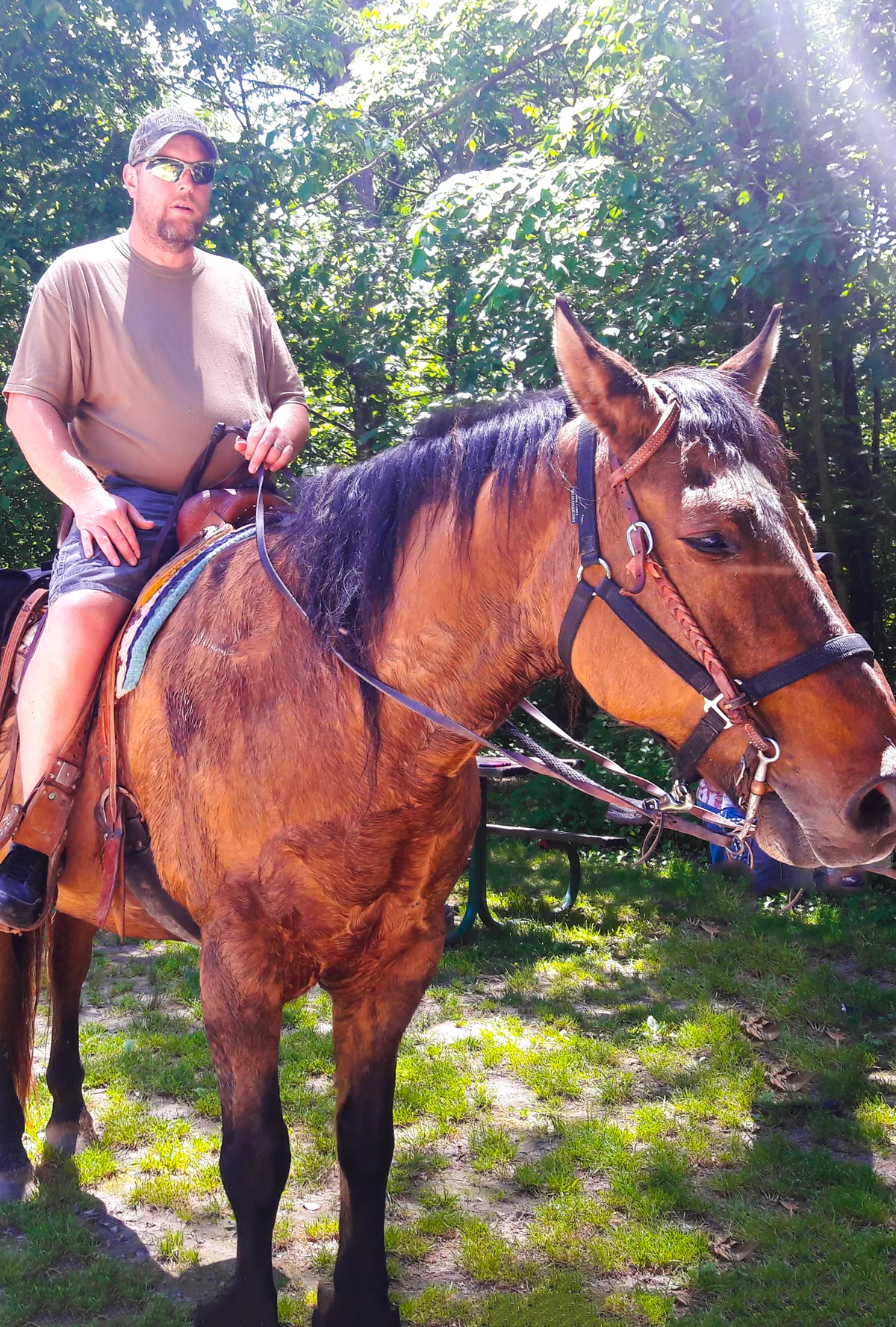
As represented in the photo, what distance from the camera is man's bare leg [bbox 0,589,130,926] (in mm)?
2668

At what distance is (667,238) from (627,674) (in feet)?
19.3

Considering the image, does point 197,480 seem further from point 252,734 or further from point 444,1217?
point 444,1217

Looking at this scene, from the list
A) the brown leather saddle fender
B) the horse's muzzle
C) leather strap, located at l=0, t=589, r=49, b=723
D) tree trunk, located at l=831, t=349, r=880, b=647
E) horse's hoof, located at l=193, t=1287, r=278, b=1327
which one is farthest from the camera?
tree trunk, located at l=831, t=349, r=880, b=647

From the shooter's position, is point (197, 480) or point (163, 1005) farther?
point (163, 1005)

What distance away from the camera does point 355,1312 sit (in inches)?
109

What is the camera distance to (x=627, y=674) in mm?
1855

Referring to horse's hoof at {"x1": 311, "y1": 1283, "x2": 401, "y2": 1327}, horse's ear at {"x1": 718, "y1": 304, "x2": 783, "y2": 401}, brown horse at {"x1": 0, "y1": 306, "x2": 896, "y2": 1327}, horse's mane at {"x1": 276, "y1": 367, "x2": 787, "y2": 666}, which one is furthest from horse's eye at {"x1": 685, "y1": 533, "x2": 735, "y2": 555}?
horse's hoof at {"x1": 311, "y1": 1283, "x2": 401, "y2": 1327}

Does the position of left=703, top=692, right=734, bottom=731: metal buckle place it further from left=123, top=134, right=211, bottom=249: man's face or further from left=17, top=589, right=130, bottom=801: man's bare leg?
left=123, top=134, right=211, bottom=249: man's face

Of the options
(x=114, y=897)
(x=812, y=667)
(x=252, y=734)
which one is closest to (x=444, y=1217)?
(x=114, y=897)

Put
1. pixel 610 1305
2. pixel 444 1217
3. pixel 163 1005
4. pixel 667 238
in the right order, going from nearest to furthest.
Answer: pixel 610 1305 → pixel 444 1217 → pixel 163 1005 → pixel 667 238

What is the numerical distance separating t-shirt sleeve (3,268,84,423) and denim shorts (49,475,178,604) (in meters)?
0.32

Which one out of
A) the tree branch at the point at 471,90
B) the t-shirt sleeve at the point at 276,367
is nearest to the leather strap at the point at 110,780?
the t-shirt sleeve at the point at 276,367

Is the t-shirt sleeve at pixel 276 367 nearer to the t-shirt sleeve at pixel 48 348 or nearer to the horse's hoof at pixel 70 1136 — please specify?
the t-shirt sleeve at pixel 48 348

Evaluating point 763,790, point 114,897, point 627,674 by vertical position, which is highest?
point 627,674
